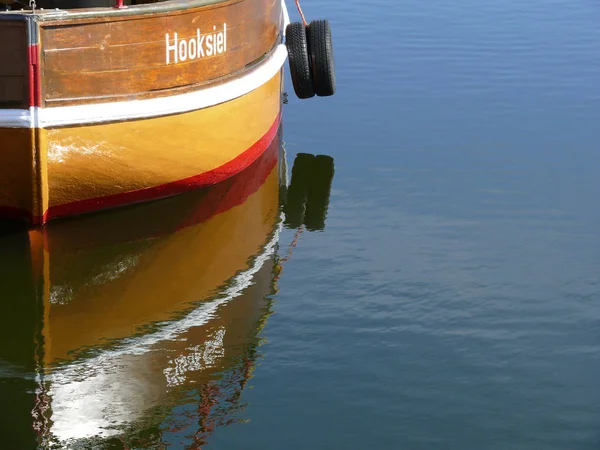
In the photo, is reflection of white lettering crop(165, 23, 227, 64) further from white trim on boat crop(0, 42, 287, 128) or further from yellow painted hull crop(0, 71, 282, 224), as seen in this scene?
yellow painted hull crop(0, 71, 282, 224)

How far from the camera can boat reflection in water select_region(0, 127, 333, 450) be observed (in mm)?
5797

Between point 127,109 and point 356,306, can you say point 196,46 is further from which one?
point 356,306

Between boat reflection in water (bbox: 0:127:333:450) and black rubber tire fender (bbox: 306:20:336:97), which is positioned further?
black rubber tire fender (bbox: 306:20:336:97)

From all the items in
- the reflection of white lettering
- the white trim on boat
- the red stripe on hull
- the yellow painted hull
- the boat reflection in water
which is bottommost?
the boat reflection in water

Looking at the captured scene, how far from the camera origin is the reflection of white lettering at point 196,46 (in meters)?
8.16

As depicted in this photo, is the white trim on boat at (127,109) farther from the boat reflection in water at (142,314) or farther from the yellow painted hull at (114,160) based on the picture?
the boat reflection in water at (142,314)

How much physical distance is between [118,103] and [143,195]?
863mm

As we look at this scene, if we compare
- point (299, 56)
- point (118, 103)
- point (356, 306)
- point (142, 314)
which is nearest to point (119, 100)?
point (118, 103)

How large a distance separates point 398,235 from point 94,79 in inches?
93.8

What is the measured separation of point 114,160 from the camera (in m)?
8.10

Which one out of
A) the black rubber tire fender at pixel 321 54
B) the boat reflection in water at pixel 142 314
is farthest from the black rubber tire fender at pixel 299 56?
the boat reflection in water at pixel 142 314

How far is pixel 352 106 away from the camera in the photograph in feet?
38.5

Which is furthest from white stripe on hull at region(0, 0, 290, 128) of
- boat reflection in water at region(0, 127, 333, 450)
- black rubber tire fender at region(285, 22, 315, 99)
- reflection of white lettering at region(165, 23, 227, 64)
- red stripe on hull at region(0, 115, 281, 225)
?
black rubber tire fender at region(285, 22, 315, 99)

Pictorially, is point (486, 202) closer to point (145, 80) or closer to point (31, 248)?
point (145, 80)
